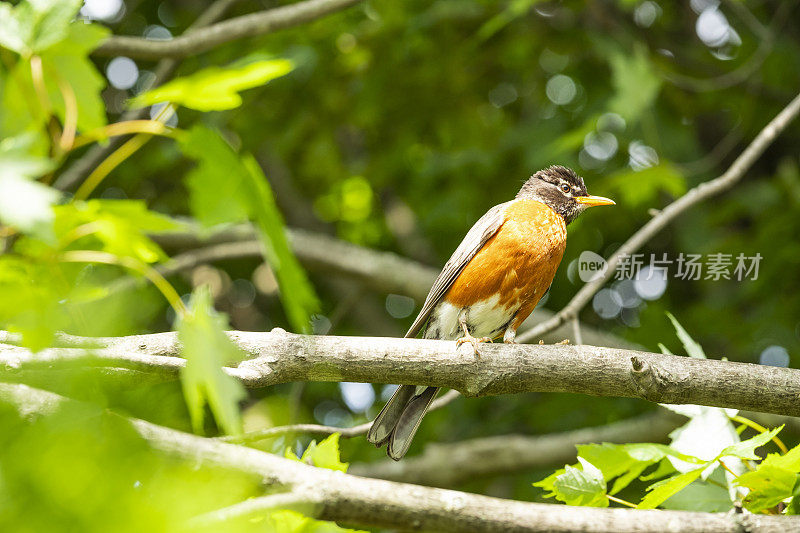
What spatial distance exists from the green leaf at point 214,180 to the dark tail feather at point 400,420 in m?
2.30

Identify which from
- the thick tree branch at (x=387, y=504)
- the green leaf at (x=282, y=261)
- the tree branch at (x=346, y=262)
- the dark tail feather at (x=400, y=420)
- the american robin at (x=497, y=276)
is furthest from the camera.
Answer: the tree branch at (x=346, y=262)

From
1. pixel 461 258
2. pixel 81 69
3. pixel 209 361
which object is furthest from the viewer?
pixel 461 258

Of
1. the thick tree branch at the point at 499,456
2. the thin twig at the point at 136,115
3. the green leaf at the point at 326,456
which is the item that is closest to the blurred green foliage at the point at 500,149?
the green leaf at the point at 326,456

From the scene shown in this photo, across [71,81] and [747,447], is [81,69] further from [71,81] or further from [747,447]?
[747,447]

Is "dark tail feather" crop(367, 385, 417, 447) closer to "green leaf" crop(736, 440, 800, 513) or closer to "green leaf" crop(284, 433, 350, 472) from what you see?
"green leaf" crop(284, 433, 350, 472)

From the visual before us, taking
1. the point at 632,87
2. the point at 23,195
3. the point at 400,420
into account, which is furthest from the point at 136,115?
the point at 23,195

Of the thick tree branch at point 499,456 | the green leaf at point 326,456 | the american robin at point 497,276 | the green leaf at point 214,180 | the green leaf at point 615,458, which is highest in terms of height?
the green leaf at point 214,180

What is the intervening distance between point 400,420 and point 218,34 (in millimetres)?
2304

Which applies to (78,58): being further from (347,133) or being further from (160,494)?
(347,133)

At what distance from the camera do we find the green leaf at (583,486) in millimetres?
2391

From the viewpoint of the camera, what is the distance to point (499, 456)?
5.70 m

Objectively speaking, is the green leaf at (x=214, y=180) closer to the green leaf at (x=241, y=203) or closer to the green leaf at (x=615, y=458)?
the green leaf at (x=241, y=203)

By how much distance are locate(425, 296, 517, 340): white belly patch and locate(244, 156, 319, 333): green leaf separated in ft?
9.00

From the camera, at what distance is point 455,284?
14.0ft
